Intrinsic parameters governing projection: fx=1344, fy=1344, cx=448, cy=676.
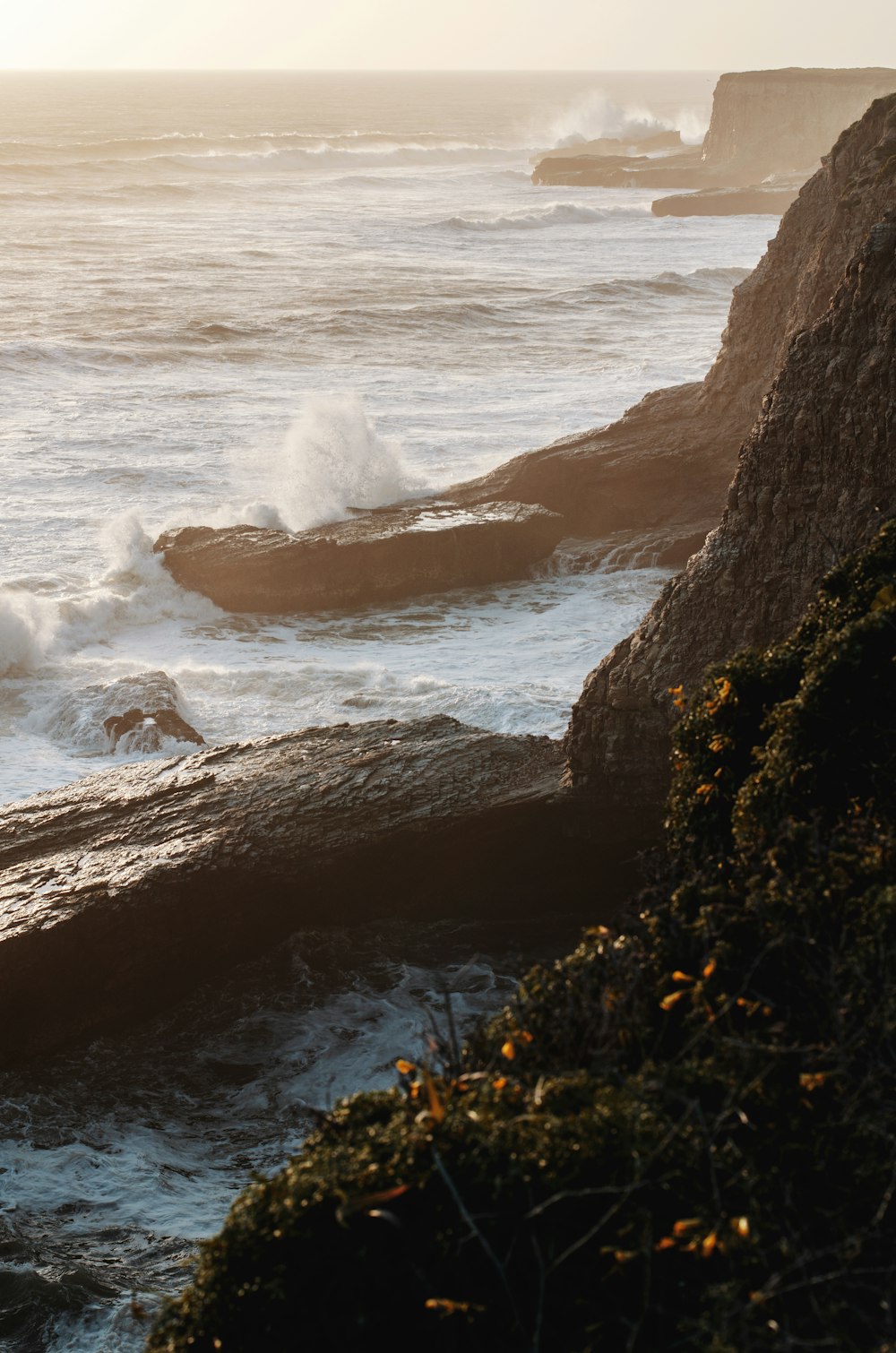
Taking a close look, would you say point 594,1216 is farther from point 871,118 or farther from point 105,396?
point 105,396

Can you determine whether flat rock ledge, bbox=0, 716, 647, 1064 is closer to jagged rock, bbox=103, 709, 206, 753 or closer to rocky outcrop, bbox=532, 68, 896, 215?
jagged rock, bbox=103, 709, 206, 753

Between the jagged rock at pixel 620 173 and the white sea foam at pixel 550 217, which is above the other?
the jagged rock at pixel 620 173

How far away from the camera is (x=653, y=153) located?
383 ft

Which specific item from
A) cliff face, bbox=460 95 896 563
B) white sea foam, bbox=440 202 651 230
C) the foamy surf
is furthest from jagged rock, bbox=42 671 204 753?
white sea foam, bbox=440 202 651 230

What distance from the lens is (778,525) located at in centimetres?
1181

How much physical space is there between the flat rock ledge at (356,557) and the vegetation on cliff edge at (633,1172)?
47.1 feet

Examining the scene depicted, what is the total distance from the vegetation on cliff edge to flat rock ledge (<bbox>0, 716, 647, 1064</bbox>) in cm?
532

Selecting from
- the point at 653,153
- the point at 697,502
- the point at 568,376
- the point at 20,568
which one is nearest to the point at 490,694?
the point at 697,502

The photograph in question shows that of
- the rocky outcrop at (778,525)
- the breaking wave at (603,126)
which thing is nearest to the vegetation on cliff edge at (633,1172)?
the rocky outcrop at (778,525)

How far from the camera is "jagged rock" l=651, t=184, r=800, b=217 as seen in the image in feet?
237

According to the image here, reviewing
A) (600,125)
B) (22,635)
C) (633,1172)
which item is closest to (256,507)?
(22,635)

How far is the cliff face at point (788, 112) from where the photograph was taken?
8612cm

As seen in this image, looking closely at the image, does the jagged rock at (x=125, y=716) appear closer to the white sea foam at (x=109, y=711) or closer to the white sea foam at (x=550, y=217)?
the white sea foam at (x=109, y=711)

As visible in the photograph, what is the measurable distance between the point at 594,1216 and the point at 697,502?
57.1 feet
